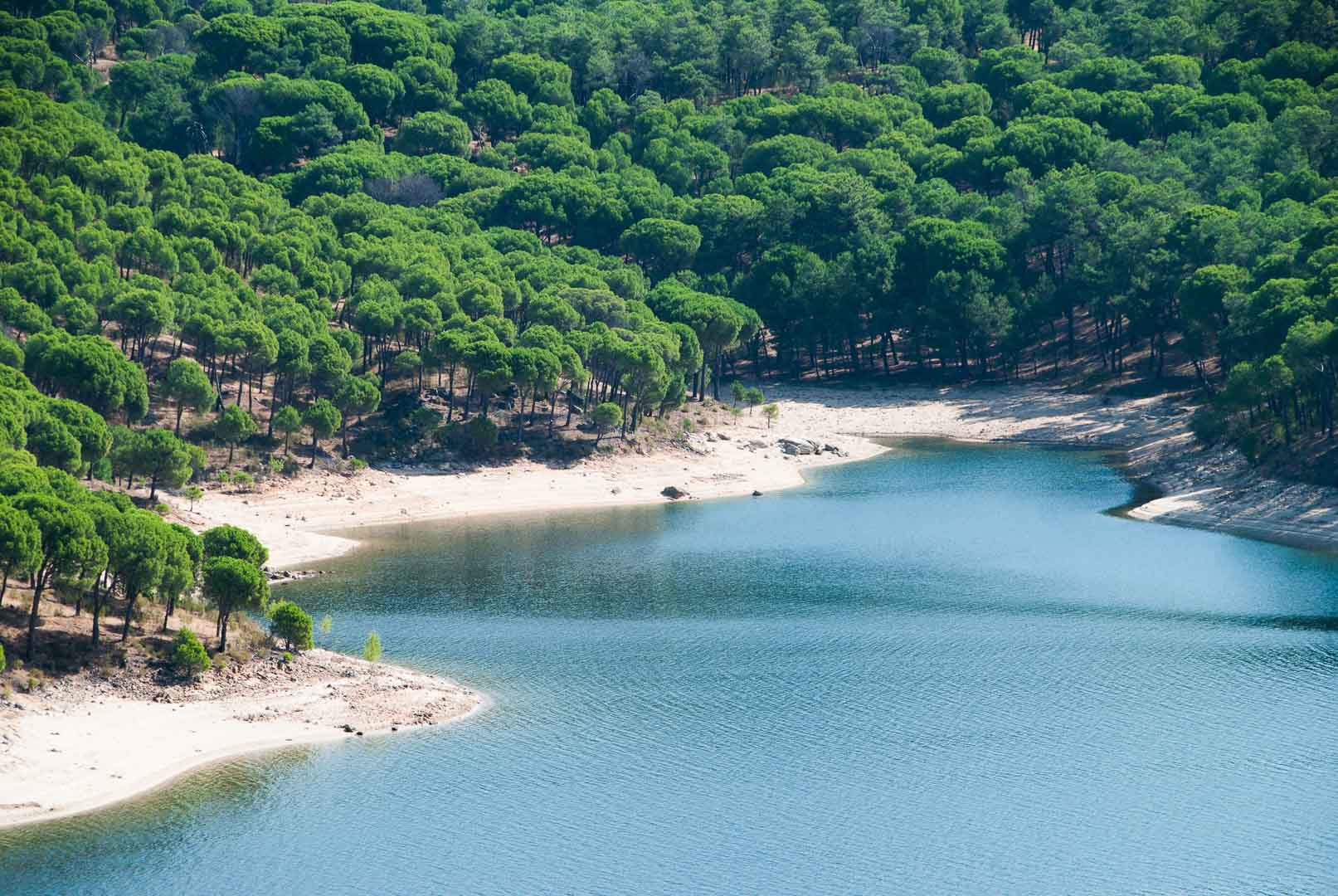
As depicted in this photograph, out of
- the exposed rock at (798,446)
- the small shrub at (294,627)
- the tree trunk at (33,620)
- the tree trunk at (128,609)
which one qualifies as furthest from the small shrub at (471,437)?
the tree trunk at (33,620)

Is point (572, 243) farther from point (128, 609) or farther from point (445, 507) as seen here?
point (128, 609)

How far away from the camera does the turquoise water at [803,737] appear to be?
50.1 m

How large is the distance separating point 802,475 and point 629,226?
5082 cm

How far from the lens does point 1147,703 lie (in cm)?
6544

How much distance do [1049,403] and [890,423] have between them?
12514 millimetres

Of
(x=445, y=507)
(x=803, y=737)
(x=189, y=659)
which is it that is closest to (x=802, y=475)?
(x=445, y=507)

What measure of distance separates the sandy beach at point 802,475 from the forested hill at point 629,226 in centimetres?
462

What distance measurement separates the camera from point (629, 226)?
6422 inches

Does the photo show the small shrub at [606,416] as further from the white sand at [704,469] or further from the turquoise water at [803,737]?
the turquoise water at [803,737]

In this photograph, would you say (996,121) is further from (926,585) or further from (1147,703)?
(1147,703)

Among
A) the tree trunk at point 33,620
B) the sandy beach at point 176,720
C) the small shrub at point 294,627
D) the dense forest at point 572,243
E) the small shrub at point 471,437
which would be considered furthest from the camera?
the small shrub at point 471,437

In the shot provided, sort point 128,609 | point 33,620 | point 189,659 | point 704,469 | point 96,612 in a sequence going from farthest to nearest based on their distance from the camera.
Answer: point 704,469 → point 128,609 → point 189,659 → point 96,612 → point 33,620

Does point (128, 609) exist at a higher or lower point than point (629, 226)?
lower

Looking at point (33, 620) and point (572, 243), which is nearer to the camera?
point (33, 620)
